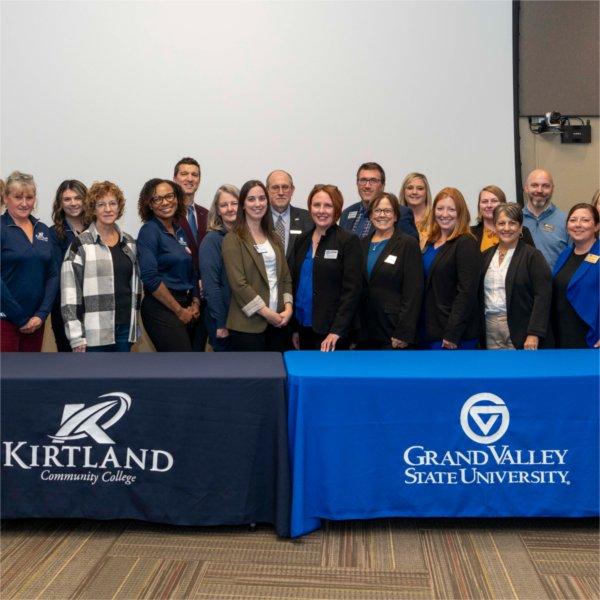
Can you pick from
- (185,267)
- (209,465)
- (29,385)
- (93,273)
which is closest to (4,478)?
(29,385)

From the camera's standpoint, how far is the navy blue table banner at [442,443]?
249cm

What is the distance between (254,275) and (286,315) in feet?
0.79

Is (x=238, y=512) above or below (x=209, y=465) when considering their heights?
below

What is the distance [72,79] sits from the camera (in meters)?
4.68

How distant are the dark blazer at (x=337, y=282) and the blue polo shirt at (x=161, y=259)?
2.15 ft

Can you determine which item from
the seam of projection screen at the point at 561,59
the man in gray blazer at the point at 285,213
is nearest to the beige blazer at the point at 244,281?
the man in gray blazer at the point at 285,213

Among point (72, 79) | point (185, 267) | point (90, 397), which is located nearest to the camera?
point (90, 397)

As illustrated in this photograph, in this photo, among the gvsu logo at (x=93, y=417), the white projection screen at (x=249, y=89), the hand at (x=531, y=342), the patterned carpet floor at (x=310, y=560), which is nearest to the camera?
the patterned carpet floor at (x=310, y=560)

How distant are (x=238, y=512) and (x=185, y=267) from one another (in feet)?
4.60

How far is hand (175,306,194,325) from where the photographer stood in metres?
Result: 3.52

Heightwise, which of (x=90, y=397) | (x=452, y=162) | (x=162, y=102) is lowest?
(x=90, y=397)

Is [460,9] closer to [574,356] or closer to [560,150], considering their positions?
[560,150]

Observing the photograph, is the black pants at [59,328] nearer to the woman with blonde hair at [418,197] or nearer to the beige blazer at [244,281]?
the beige blazer at [244,281]

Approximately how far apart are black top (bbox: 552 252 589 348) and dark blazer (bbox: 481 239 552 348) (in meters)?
0.14
